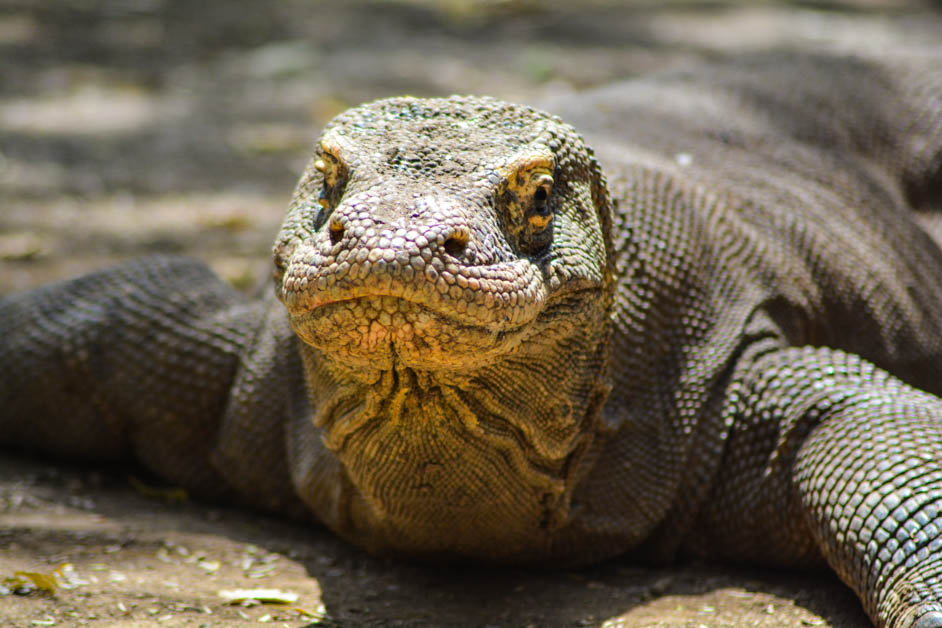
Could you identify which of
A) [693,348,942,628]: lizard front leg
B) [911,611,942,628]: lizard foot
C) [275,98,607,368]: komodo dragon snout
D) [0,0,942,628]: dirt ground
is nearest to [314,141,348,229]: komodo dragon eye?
[275,98,607,368]: komodo dragon snout

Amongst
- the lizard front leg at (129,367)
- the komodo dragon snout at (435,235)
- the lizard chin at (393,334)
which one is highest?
the komodo dragon snout at (435,235)

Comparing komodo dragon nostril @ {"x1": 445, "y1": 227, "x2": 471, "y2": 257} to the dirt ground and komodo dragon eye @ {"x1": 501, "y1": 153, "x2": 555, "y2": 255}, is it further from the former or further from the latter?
the dirt ground

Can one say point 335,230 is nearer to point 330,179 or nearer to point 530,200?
point 330,179

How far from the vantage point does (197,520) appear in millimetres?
3990

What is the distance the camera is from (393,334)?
2.47 meters

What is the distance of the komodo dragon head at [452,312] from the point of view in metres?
2.49

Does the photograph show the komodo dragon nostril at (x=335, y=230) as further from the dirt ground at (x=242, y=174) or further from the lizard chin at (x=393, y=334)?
the dirt ground at (x=242, y=174)

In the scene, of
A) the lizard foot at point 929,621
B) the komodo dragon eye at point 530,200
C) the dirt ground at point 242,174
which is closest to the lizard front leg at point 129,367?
the dirt ground at point 242,174

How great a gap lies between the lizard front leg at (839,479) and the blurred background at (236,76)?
8.19 ft

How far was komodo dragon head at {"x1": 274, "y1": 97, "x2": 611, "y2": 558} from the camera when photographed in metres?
2.49

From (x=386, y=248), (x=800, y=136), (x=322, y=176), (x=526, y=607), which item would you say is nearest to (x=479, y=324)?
(x=386, y=248)

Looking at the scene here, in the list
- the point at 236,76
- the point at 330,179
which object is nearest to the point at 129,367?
the point at 330,179

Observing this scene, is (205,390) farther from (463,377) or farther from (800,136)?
(800,136)

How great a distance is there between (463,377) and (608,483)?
90 cm
